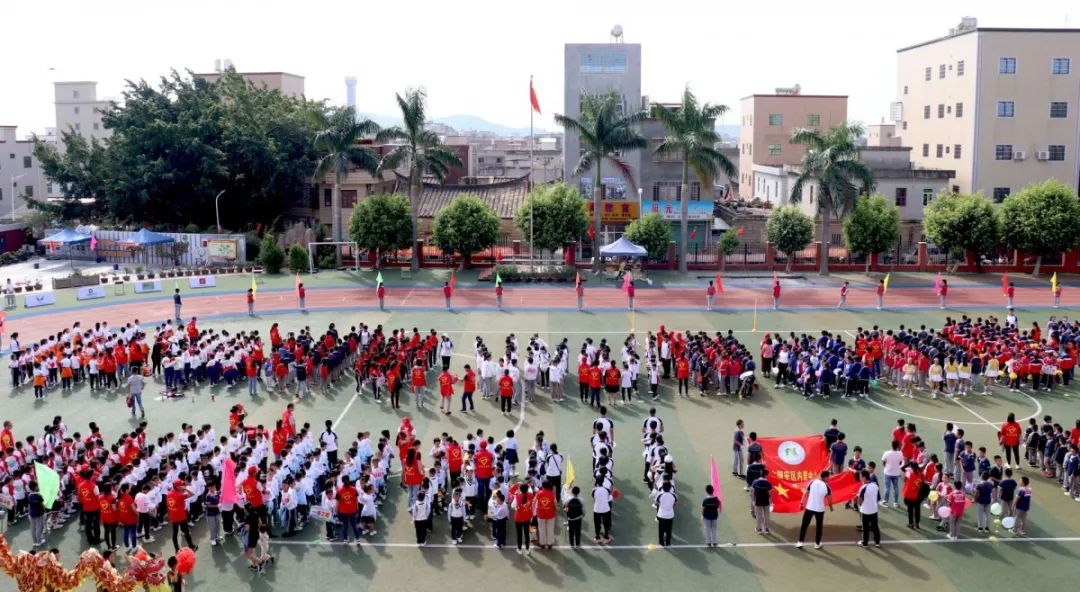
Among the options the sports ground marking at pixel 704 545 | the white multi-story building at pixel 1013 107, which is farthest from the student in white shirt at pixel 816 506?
the white multi-story building at pixel 1013 107

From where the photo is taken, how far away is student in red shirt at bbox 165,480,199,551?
16188 millimetres

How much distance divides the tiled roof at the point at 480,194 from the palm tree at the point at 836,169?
746 inches

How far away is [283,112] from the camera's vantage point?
60188mm

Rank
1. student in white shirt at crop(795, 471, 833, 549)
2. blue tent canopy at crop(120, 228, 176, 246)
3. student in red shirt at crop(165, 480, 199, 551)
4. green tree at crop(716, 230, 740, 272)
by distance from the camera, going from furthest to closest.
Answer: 1. blue tent canopy at crop(120, 228, 176, 246)
2. green tree at crop(716, 230, 740, 272)
3. student in white shirt at crop(795, 471, 833, 549)
4. student in red shirt at crop(165, 480, 199, 551)

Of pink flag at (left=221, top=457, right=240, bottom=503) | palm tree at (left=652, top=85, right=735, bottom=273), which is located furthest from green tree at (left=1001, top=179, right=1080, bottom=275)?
pink flag at (left=221, top=457, right=240, bottom=503)

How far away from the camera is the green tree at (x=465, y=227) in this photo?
154 ft

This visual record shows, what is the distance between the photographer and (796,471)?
17453 mm

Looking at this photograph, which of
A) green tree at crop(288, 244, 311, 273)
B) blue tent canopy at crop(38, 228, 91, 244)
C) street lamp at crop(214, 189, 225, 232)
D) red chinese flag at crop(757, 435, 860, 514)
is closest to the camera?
red chinese flag at crop(757, 435, 860, 514)

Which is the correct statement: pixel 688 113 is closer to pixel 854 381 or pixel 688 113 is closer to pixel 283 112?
pixel 854 381

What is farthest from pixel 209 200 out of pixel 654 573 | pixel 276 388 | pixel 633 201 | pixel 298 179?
pixel 654 573

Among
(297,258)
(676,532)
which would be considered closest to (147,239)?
(297,258)

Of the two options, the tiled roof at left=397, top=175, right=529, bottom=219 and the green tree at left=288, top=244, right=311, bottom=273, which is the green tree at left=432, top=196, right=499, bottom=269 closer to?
the green tree at left=288, top=244, right=311, bottom=273

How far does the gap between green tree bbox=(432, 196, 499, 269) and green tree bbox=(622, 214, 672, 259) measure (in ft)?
23.8

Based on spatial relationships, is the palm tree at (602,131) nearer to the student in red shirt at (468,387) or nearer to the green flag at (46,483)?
the student in red shirt at (468,387)
